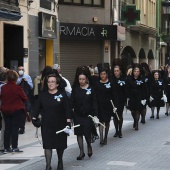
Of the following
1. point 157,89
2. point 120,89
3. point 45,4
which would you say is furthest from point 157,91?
point 120,89

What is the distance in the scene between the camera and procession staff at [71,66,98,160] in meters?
11.7

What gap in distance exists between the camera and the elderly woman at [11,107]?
1250 cm

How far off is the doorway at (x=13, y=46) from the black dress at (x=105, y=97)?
25.0 feet

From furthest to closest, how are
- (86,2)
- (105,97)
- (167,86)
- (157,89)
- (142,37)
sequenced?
(142,37)
(86,2)
(167,86)
(157,89)
(105,97)

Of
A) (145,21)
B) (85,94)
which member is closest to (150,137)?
(85,94)

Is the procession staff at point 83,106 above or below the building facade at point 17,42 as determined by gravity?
below

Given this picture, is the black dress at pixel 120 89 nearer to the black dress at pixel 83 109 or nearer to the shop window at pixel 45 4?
the black dress at pixel 83 109

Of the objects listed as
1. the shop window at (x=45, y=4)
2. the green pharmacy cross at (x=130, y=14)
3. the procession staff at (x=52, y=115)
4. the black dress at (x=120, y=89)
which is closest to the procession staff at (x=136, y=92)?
the black dress at (x=120, y=89)

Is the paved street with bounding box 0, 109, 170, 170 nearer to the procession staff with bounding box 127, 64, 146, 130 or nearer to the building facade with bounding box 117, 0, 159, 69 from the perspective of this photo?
the procession staff with bounding box 127, 64, 146, 130

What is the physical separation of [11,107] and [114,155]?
235cm

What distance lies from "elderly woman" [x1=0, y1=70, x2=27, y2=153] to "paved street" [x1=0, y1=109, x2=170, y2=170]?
0.36 metres

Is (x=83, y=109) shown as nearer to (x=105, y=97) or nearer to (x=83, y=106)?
(x=83, y=106)

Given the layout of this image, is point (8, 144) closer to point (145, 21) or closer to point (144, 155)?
point (144, 155)

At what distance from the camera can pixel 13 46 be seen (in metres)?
21.3
